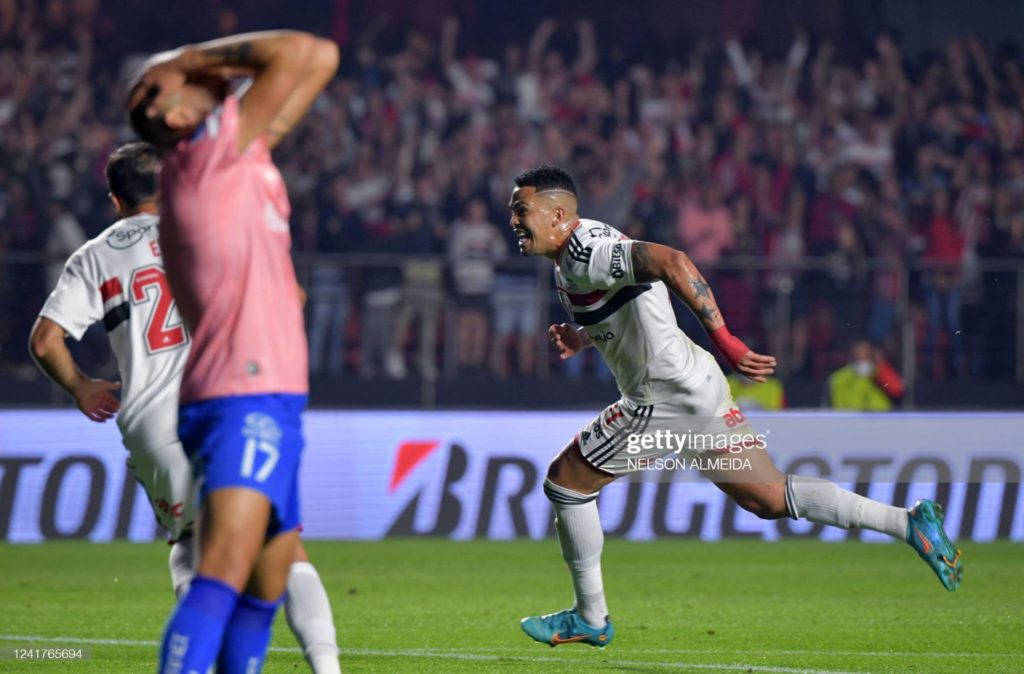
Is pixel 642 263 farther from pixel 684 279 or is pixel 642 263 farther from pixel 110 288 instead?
pixel 110 288

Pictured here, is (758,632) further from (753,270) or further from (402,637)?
(753,270)

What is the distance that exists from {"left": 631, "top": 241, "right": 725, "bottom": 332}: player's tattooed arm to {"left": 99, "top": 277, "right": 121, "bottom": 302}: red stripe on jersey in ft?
7.32

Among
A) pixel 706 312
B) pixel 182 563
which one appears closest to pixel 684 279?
pixel 706 312

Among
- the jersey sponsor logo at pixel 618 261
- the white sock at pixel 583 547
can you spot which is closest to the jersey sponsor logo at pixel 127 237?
the jersey sponsor logo at pixel 618 261

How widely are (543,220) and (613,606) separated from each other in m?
3.39

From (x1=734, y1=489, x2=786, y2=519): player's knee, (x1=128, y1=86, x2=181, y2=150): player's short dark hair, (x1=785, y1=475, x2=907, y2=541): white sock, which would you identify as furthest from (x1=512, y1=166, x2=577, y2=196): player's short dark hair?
(x1=128, y1=86, x2=181, y2=150): player's short dark hair

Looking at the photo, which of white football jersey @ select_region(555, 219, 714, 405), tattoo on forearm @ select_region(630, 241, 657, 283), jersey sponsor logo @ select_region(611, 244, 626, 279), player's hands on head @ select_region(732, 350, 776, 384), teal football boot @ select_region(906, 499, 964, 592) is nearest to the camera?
player's hands on head @ select_region(732, 350, 776, 384)

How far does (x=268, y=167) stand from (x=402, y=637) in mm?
4570

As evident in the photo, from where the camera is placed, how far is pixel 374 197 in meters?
18.8

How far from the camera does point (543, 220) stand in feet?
25.1

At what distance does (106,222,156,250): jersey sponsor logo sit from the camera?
6.16 m

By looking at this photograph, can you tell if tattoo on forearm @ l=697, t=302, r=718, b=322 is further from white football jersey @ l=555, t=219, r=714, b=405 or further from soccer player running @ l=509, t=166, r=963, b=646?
soccer player running @ l=509, t=166, r=963, b=646

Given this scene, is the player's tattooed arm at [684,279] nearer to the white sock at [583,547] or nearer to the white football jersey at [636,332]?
the white football jersey at [636,332]

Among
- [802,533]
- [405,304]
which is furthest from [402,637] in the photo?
[405,304]
